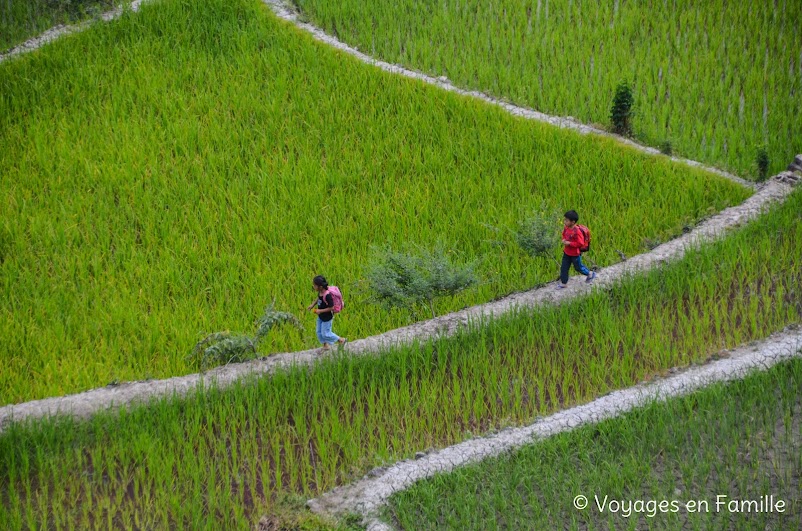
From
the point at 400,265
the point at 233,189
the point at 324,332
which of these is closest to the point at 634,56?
the point at 233,189

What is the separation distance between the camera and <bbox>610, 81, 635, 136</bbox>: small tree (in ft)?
28.3

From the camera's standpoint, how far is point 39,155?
855 centimetres

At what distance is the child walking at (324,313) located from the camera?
5.51 metres

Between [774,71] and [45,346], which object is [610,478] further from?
[774,71]


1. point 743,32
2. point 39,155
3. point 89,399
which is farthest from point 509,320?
point 743,32

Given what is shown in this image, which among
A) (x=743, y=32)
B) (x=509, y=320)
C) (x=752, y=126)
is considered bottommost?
(x=509, y=320)

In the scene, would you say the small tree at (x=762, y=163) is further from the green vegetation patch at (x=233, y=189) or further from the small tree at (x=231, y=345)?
the small tree at (x=231, y=345)

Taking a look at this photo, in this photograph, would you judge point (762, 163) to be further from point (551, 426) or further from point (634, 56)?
point (551, 426)

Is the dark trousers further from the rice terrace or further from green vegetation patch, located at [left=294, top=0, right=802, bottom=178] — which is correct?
green vegetation patch, located at [left=294, top=0, right=802, bottom=178]

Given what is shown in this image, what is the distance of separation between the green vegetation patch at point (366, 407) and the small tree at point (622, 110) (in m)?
2.53

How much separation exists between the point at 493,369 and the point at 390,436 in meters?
0.90

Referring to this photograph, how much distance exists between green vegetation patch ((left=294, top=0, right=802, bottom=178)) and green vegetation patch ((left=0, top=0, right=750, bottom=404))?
0.78m

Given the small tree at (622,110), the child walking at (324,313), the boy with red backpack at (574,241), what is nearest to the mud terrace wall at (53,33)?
the small tree at (622,110)

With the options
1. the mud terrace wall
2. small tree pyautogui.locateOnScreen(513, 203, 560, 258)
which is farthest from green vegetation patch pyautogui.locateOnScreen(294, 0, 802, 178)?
small tree pyautogui.locateOnScreen(513, 203, 560, 258)
